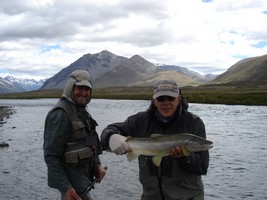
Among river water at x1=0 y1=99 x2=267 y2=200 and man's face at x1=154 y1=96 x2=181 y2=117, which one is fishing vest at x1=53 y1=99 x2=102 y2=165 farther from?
river water at x1=0 y1=99 x2=267 y2=200

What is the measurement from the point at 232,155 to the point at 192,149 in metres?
18.3

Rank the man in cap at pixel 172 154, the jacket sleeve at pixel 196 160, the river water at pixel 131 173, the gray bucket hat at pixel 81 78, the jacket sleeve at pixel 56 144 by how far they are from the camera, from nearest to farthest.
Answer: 1. the jacket sleeve at pixel 196 160
2. the man in cap at pixel 172 154
3. the jacket sleeve at pixel 56 144
4. the gray bucket hat at pixel 81 78
5. the river water at pixel 131 173

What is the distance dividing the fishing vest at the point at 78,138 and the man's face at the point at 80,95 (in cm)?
11

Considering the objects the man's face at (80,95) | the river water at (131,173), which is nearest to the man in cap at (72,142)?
the man's face at (80,95)

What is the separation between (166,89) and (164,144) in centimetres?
65

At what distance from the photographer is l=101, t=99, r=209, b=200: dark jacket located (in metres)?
4.22

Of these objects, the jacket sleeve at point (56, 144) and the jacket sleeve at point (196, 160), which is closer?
the jacket sleeve at point (196, 160)

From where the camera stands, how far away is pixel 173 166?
4254mm

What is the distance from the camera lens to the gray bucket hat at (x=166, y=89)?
431 cm

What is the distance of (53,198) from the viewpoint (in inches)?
547

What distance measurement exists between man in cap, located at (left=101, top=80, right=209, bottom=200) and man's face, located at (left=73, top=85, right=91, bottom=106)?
118cm

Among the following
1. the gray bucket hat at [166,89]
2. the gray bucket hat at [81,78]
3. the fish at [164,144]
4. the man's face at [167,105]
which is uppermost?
the gray bucket hat at [81,78]

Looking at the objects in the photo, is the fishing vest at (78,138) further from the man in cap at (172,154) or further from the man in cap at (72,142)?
the man in cap at (172,154)

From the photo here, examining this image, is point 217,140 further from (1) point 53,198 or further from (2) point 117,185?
(1) point 53,198
